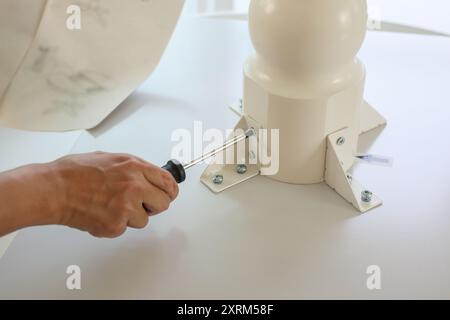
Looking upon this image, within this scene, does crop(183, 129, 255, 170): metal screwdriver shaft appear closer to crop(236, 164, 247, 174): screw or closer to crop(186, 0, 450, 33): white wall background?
crop(236, 164, 247, 174): screw

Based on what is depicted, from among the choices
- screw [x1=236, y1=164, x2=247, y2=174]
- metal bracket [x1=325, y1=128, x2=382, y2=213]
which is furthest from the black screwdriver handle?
metal bracket [x1=325, y1=128, x2=382, y2=213]

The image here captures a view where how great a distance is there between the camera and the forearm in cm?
62

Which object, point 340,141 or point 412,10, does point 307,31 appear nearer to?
point 340,141

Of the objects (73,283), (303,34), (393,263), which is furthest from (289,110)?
(73,283)

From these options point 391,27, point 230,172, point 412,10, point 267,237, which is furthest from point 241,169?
point 412,10

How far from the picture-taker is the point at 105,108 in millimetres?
941

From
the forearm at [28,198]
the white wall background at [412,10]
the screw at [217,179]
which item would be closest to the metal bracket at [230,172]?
the screw at [217,179]

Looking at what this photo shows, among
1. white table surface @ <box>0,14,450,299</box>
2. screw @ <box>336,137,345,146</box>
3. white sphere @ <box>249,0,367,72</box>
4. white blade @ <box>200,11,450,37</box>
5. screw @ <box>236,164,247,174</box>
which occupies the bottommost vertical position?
white table surface @ <box>0,14,450,299</box>

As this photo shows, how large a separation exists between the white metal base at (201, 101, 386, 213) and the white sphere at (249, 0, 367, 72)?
11cm

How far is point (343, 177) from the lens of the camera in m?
0.77

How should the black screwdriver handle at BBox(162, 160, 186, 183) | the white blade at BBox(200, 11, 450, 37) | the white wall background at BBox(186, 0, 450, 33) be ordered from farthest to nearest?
the white wall background at BBox(186, 0, 450, 33) < the white blade at BBox(200, 11, 450, 37) < the black screwdriver handle at BBox(162, 160, 186, 183)

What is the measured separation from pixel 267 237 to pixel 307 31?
272 mm

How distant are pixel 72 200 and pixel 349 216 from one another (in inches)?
14.6
